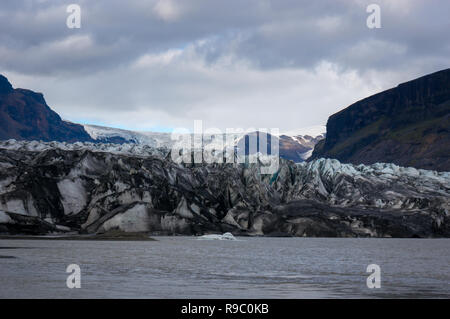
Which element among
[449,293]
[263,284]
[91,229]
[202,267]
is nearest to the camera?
[449,293]

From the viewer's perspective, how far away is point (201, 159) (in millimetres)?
186625

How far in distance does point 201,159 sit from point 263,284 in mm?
139808

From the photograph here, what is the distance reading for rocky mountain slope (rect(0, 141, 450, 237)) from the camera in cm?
14283

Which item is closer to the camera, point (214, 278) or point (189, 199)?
point (214, 278)

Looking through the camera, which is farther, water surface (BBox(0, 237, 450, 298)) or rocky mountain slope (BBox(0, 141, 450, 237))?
rocky mountain slope (BBox(0, 141, 450, 237))

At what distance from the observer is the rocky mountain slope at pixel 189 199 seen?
14283cm

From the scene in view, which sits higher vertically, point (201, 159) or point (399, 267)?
point (201, 159)

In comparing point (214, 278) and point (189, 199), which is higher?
point (189, 199)

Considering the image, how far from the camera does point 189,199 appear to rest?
15838cm

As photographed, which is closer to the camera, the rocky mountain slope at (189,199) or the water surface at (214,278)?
the water surface at (214,278)
